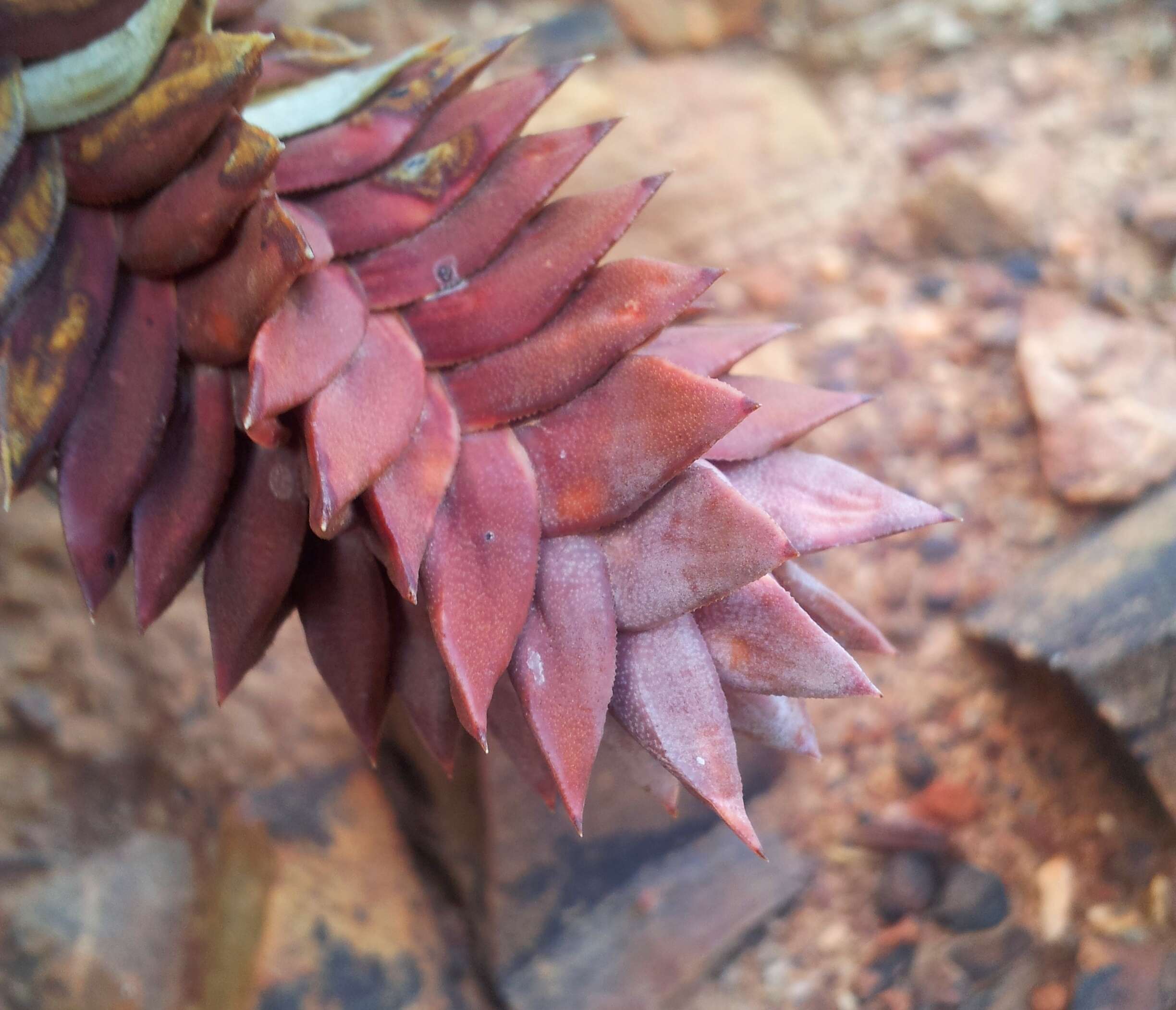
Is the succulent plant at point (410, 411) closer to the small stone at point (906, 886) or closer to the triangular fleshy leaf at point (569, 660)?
the triangular fleshy leaf at point (569, 660)

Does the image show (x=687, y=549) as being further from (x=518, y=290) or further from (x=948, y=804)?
(x=948, y=804)

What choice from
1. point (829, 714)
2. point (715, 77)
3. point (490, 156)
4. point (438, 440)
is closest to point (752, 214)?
point (715, 77)

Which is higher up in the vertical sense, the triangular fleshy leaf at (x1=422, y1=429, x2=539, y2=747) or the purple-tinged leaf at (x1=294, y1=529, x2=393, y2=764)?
the triangular fleshy leaf at (x1=422, y1=429, x2=539, y2=747)

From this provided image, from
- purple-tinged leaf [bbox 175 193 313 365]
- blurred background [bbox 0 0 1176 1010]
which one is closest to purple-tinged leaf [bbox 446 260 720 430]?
purple-tinged leaf [bbox 175 193 313 365]

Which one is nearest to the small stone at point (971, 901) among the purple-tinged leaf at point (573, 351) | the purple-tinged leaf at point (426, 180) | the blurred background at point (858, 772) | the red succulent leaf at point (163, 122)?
the blurred background at point (858, 772)

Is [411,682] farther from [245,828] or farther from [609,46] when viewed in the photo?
[609,46]

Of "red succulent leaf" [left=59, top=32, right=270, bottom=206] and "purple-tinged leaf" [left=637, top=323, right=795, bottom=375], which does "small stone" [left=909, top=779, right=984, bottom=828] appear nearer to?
"purple-tinged leaf" [left=637, top=323, right=795, bottom=375]
